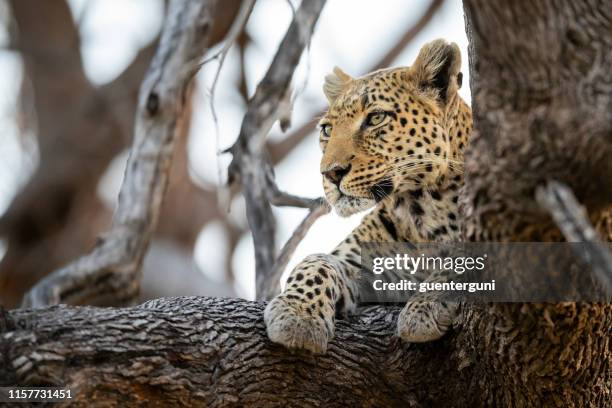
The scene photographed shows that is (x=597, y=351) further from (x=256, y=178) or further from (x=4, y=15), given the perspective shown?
(x=4, y=15)

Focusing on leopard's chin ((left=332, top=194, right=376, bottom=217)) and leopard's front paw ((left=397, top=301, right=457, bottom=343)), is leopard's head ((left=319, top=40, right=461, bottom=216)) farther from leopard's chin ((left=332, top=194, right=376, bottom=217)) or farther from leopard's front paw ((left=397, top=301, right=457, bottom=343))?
leopard's front paw ((left=397, top=301, right=457, bottom=343))

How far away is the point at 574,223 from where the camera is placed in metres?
3.17

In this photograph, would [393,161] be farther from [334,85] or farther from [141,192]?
[141,192]

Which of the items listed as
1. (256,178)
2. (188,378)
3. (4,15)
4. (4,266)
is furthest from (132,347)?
(4,15)

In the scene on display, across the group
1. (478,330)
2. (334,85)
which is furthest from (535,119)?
(334,85)

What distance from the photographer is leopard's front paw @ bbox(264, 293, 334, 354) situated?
4.66m

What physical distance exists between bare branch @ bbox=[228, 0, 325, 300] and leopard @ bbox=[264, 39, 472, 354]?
114cm

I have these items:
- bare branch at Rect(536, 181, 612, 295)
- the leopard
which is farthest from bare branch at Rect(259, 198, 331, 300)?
bare branch at Rect(536, 181, 612, 295)

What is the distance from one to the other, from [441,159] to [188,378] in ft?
6.25

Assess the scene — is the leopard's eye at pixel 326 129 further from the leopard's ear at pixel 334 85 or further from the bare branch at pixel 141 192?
the bare branch at pixel 141 192

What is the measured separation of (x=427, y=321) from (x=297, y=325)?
61cm

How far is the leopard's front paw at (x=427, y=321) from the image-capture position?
15.4 feet

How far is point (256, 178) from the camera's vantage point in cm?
706

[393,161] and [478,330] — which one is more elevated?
[393,161]
